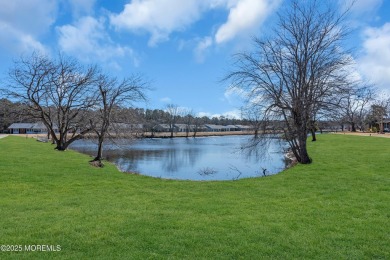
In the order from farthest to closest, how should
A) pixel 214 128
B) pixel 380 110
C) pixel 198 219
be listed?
1. pixel 214 128
2. pixel 380 110
3. pixel 198 219

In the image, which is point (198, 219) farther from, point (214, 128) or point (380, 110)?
point (214, 128)

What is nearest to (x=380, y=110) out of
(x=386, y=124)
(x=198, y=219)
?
(x=386, y=124)

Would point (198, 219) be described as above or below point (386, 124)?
below

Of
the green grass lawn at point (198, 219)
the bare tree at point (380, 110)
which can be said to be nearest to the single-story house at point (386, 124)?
the bare tree at point (380, 110)

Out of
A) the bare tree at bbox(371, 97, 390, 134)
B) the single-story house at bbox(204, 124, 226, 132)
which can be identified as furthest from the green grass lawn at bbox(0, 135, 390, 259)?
the single-story house at bbox(204, 124, 226, 132)

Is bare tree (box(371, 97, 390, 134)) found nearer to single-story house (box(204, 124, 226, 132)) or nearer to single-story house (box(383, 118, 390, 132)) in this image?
single-story house (box(383, 118, 390, 132))

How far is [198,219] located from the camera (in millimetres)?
5926

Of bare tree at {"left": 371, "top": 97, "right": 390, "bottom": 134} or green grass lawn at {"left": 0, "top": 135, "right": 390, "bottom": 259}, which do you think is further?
bare tree at {"left": 371, "top": 97, "right": 390, "bottom": 134}

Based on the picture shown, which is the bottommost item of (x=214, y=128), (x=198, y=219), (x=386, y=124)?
(x=198, y=219)

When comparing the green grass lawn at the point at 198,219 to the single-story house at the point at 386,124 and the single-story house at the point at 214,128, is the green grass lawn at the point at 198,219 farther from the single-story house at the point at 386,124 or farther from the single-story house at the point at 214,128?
the single-story house at the point at 214,128

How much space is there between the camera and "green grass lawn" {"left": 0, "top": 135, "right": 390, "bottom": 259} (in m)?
4.48

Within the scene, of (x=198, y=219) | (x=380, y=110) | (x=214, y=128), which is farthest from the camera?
(x=214, y=128)

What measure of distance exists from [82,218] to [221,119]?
13490 centimetres

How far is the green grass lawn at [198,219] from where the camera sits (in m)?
4.48
